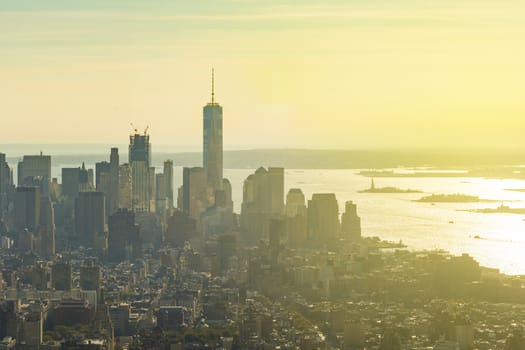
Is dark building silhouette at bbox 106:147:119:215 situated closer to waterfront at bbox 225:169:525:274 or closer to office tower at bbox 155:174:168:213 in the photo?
office tower at bbox 155:174:168:213

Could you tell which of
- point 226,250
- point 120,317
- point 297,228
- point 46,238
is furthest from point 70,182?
point 120,317

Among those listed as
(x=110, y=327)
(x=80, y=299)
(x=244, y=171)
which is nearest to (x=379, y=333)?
(x=110, y=327)

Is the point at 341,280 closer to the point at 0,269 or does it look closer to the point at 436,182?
the point at 0,269

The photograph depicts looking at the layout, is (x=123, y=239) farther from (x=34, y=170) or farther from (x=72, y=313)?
(x=34, y=170)

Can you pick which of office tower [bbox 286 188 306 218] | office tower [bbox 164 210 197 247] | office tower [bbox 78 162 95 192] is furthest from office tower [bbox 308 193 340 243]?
office tower [bbox 78 162 95 192]

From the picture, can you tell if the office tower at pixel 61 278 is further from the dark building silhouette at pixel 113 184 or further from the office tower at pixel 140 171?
the office tower at pixel 140 171

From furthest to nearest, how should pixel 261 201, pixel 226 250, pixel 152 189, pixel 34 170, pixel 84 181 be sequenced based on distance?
1. pixel 34 170
2. pixel 152 189
3. pixel 84 181
4. pixel 261 201
5. pixel 226 250

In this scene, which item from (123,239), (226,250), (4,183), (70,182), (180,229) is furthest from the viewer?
(70,182)
